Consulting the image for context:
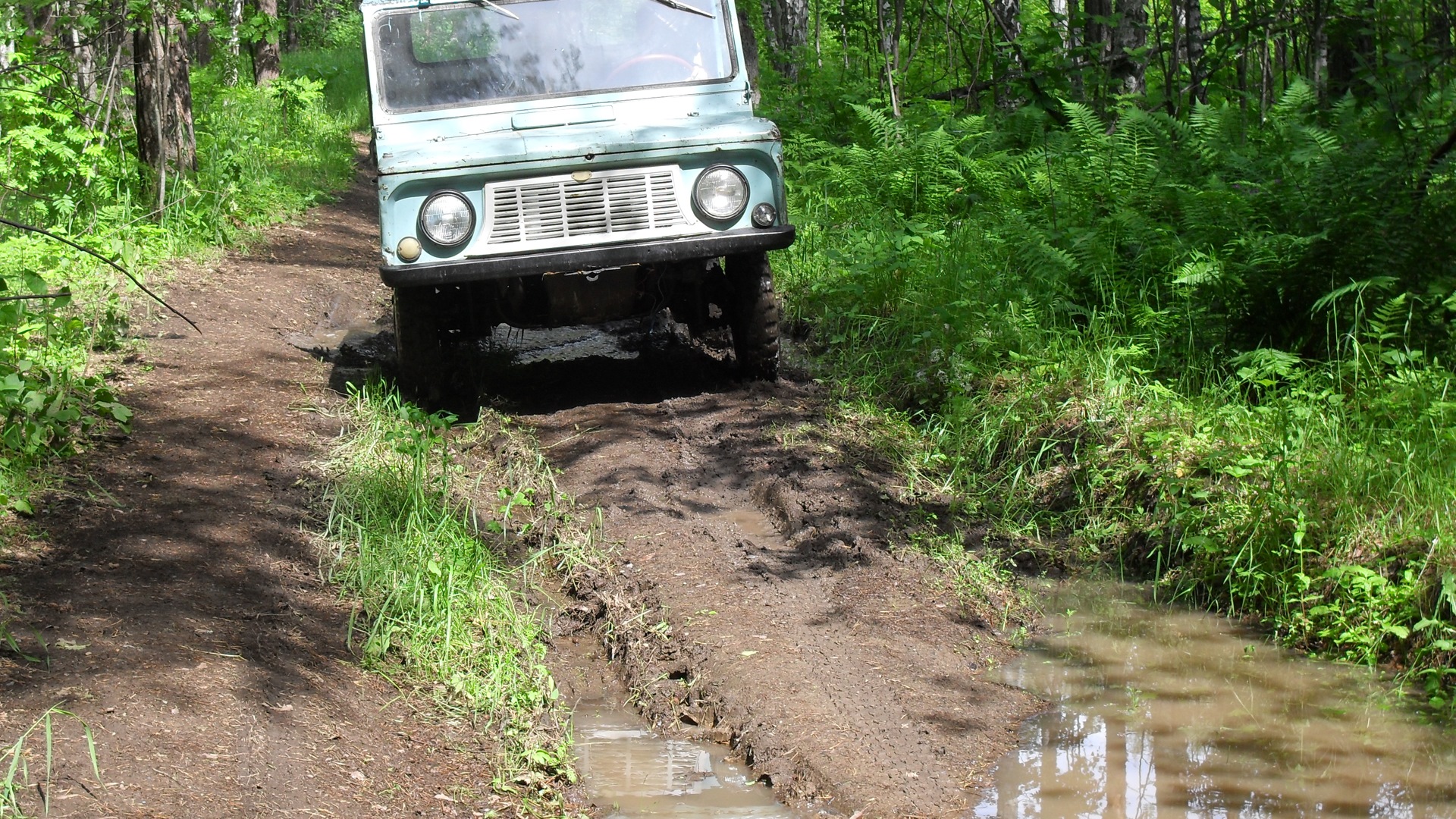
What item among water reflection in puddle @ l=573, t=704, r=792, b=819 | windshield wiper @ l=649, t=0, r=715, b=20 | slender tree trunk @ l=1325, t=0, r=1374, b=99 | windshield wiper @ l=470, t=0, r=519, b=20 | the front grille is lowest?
water reflection in puddle @ l=573, t=704, r=792, b=819

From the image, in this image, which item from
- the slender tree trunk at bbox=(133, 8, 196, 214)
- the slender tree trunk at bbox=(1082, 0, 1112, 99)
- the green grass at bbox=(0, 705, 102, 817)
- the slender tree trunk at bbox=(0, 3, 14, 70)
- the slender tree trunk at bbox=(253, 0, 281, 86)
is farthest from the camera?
the slender tree trunk at bbox=(253, 0, 281, 86)

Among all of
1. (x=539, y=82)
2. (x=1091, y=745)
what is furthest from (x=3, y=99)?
(x=1091, y=745)

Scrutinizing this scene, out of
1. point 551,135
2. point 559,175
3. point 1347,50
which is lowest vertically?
point 559,175

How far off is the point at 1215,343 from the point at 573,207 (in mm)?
2762

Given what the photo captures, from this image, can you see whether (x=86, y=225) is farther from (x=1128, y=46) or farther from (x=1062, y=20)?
(x=1062, y=20)

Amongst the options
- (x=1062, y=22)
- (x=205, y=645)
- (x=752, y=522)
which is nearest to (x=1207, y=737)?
(x=752, y=522)

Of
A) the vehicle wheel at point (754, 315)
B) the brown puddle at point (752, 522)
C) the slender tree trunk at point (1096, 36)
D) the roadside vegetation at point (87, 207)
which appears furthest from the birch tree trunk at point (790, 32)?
the brown puddle at point (752, 522)

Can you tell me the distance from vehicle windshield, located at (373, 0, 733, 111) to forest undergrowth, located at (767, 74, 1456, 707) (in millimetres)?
1665

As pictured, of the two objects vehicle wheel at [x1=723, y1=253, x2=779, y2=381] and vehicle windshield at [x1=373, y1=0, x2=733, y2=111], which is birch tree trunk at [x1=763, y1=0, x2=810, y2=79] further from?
vehicle wheel at [x1=723, y1=253, x2=779, y2=381]

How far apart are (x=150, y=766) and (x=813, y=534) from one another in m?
2.30

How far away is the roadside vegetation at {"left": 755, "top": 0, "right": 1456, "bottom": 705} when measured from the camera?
3.85 metres

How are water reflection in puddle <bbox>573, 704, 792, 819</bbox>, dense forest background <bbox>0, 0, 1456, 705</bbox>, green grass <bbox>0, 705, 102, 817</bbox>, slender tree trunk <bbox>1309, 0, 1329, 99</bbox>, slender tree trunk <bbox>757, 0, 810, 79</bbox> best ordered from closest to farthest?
green grass <bbox>0, 705, 102, 817</bbox> < water reflection in puddle <bbox>573, 704, 792, 819</bbox> < dense forest background <bbox>0, 0, 1456, 705</bbox> < slender tree trunk <bbox>1309, 0, 1329, 99</bbox> < slender tree trunk <bbox>757, 0, 810, 79</bbox>

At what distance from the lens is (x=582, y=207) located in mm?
4984

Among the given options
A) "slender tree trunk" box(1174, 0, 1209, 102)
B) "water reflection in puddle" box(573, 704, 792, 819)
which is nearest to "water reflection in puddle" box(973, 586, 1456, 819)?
"water reflection in puddle" box(573, 704, 792, 819)
